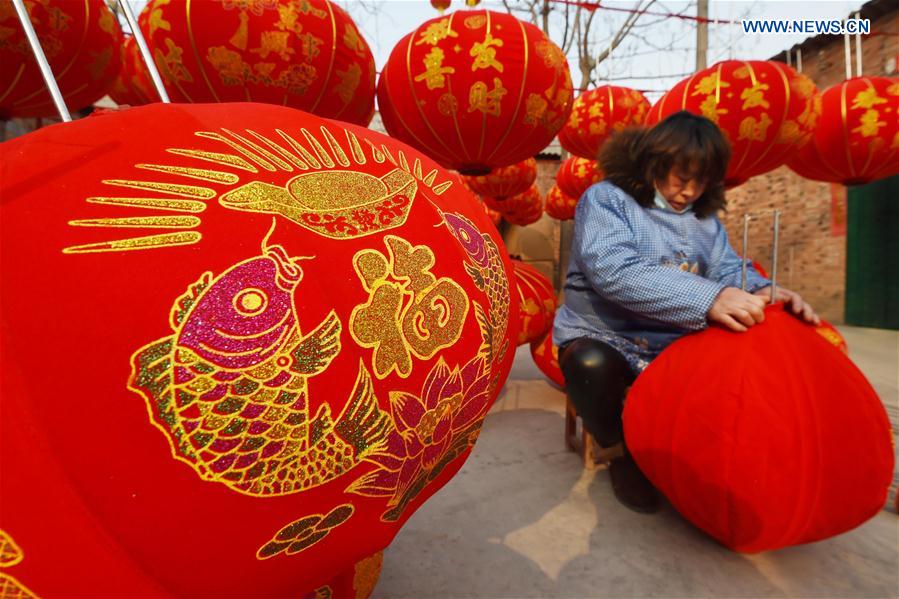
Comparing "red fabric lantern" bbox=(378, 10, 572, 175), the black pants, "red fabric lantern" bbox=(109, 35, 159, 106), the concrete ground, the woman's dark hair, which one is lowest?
the concrete ground

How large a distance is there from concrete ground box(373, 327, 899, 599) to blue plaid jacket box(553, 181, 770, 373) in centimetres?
42

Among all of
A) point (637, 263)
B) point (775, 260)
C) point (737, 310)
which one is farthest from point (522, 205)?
point (737, 310)

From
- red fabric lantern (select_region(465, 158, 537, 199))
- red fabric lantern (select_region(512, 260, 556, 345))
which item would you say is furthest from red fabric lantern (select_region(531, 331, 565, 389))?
red fabric lantern (select_region(465, 158, 537, 199))

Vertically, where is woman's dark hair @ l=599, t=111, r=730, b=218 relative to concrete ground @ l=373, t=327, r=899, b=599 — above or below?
above

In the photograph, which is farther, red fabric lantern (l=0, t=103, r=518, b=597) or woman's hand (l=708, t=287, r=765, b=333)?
Result: woman's hand (l=708, t=287, r=765, b=333)

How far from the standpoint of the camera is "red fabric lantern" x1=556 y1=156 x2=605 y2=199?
3.79 meters

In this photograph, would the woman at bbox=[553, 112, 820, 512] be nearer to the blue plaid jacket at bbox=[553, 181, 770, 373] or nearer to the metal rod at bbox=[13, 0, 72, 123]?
the blue plaid jacket at bbox=[553, 181, 770, 373]

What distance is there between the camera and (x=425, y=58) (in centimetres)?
172

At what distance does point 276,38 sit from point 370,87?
1.48 feet

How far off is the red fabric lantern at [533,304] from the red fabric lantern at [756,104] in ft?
2.91

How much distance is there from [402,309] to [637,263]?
92 cm

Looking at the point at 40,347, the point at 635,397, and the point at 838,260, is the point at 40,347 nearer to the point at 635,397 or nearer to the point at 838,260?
the point at 635,397

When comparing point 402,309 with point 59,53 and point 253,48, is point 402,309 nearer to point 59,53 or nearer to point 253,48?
point 253,48

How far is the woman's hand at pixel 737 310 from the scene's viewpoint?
96 centimetres
